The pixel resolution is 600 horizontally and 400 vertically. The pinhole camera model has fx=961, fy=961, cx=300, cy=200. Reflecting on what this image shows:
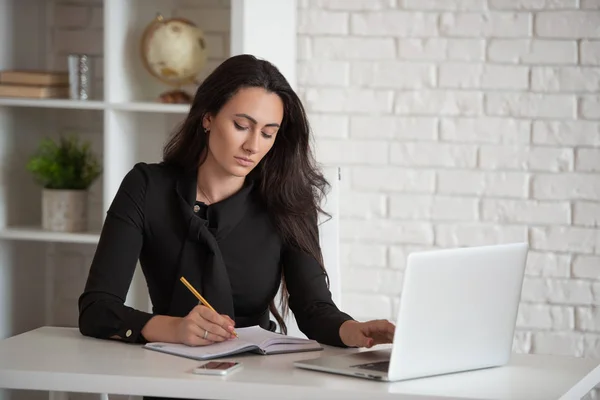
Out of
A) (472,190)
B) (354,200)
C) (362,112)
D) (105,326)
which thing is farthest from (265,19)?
(105,326)

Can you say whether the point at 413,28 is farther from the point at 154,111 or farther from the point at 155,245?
the point at 155,245

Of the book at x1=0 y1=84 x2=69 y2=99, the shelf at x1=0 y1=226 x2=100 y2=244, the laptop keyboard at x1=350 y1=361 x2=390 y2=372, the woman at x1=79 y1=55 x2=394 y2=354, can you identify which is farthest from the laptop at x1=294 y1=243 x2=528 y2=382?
the book at x1=0 y1=84 x2=69 y2=99

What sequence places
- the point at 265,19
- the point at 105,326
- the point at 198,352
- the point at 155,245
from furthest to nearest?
the point at 265,19
the point at 155,245
the point at 105,326
the point at 198,352

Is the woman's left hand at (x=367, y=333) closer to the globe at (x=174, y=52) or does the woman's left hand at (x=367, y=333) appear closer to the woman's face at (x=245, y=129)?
the woman's face at (x=245, y=129)

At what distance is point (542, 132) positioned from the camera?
298 cm

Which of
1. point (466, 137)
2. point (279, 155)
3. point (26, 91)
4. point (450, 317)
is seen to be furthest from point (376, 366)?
point (26, 91)

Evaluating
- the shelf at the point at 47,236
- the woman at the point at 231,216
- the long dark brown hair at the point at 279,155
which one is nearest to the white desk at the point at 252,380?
the woman at the point at 231,216

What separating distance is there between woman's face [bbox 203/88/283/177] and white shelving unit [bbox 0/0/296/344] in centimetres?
66

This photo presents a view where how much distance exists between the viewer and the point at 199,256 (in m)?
2.19

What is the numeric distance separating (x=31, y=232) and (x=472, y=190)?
55.1 inches

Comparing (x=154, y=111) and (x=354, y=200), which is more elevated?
(x=154, y=111)

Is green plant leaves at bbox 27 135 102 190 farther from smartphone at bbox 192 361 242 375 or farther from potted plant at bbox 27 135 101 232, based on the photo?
smartphone at bbox 192 361 242 375

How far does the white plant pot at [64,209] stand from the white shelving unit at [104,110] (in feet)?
0.15

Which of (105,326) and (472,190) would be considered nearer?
(105,326)
